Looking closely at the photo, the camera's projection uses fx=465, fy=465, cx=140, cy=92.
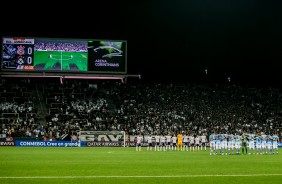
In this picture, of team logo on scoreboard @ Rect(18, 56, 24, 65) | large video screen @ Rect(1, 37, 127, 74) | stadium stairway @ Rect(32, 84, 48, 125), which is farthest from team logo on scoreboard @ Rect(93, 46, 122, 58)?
stadium stairway @ Rect(32, 84, 48, 125)

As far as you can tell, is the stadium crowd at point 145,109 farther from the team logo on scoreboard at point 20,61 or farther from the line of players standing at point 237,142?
the line of players standing at point 237,142

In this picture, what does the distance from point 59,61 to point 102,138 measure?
10.8 m

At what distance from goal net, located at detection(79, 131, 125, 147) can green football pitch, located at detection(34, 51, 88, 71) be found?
813 centimetres

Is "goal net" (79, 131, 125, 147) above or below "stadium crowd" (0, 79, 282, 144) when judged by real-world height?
below

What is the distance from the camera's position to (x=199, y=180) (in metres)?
16.2

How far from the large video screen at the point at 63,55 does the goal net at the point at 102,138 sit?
7.72 metres

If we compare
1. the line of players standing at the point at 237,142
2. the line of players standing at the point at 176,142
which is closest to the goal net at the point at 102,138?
the line of players standing at the point at 176,142

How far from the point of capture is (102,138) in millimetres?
56500

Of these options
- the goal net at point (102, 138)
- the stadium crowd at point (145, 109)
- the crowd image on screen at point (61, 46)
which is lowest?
the goal net at point (102, 138)

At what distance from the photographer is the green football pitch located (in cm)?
5669

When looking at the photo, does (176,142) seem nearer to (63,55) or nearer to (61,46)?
(63,55)

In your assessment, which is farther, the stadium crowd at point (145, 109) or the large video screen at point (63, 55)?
the stadium crowd at point (145, 109)

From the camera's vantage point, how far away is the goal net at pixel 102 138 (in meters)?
55.9

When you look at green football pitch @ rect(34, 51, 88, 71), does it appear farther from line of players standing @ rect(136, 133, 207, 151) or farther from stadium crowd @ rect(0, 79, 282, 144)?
line of players standing @ rect(136, 133, 207, 151)
